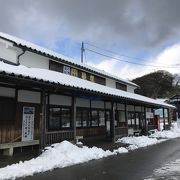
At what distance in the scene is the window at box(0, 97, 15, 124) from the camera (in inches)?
532

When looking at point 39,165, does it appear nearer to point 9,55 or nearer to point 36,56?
point 9,55

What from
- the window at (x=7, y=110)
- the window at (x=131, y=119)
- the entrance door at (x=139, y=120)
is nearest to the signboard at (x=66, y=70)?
the window at (x=7, y=110)

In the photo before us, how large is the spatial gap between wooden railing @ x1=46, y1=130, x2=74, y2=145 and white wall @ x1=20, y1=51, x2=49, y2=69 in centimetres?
508

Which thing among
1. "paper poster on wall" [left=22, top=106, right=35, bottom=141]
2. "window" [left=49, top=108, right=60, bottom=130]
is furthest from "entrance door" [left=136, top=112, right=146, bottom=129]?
"paper poster on wall" [left=22, top=106, right=35, bottom=141]

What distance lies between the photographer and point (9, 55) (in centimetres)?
1588

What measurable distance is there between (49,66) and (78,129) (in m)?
4.81

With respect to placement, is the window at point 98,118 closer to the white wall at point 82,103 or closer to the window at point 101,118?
the window at point 101,118

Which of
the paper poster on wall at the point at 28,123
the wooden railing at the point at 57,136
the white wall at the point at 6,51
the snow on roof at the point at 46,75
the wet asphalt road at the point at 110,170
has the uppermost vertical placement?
the white wall at the point at 6,51

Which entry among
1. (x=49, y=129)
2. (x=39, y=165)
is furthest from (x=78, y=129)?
(x=39, y=165)

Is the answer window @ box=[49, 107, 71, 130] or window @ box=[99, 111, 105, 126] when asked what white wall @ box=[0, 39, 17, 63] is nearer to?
window @ box=[49, 107, 71, 130]

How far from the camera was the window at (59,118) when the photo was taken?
17516mm

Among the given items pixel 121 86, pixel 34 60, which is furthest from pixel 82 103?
pixel 121 86

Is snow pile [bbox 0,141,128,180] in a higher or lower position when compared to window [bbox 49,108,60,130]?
lower

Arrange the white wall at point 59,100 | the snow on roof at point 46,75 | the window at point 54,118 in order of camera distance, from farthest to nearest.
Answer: the window at point 54,118
the white wall at point 59,100
the snow on roof at point 46,75
